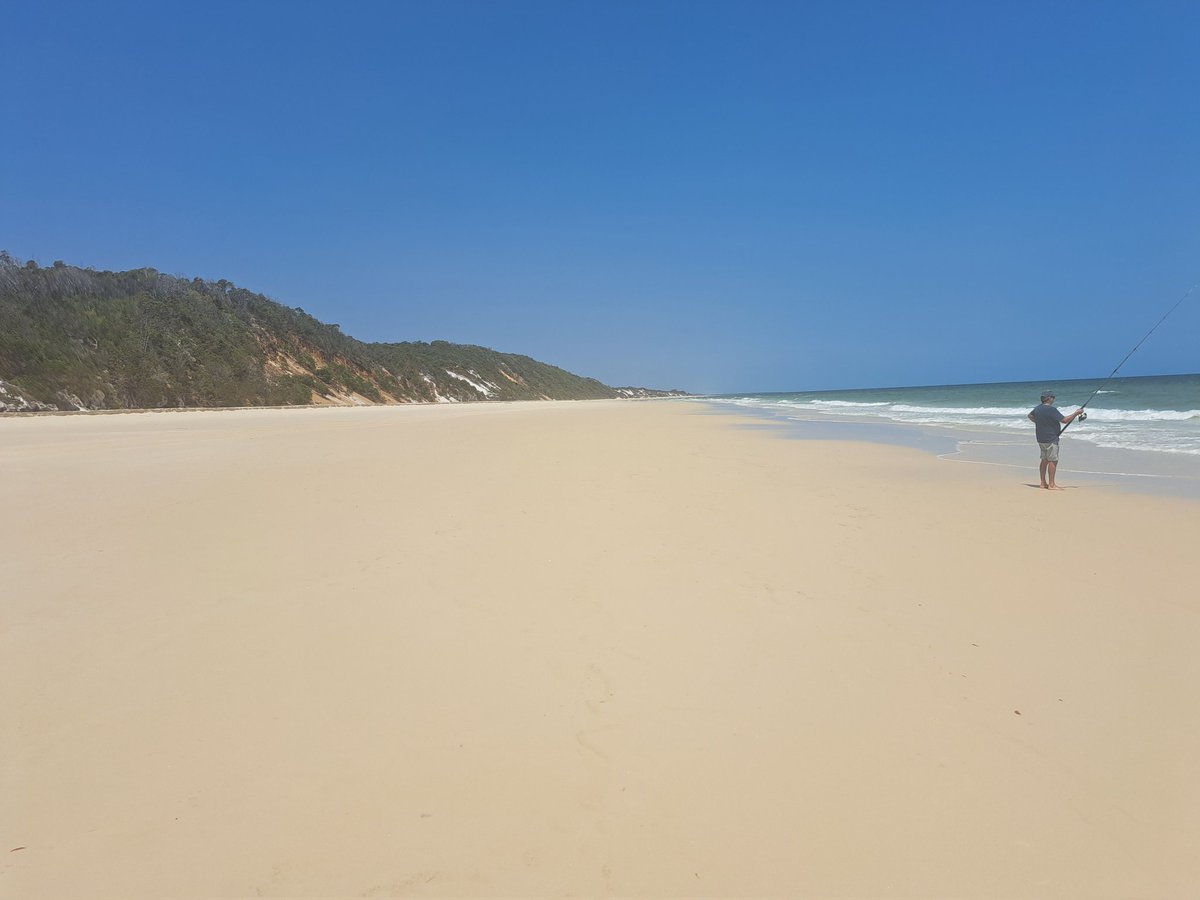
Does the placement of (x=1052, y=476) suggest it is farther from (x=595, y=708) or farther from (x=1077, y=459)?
(x=595, y=708)

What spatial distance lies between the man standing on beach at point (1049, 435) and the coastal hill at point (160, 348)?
2934 cm

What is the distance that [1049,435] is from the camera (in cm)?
806

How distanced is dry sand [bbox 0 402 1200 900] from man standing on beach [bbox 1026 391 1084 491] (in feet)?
7.28

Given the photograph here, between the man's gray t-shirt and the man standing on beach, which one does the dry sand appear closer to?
the man standing on beach

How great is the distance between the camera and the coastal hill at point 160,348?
74.2 feet

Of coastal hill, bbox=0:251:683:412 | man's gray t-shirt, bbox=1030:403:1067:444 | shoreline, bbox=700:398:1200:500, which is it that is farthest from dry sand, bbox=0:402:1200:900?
coastal hill, bbox=0:251:683:412

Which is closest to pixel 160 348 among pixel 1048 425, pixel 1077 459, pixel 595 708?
pixel 595 708

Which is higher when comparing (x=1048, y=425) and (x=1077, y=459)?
(x=1048, y=425)

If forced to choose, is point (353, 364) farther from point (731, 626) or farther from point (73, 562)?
point (731, 626)

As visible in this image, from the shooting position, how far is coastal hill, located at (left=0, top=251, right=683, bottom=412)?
74.2 feet

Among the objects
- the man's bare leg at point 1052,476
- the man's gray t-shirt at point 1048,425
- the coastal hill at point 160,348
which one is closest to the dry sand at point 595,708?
the man's bare leg at point 1052,476

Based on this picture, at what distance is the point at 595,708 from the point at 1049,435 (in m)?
8.39

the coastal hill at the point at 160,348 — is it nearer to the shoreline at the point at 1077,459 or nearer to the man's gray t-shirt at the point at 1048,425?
the shoreline at the point at 1077,459

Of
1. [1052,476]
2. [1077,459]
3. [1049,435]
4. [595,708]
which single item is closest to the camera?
[595,708]
